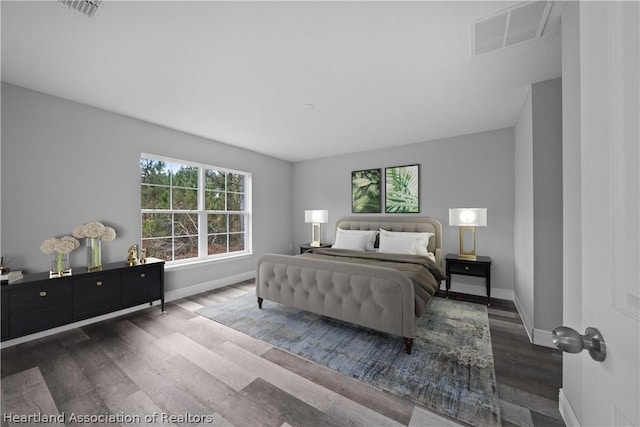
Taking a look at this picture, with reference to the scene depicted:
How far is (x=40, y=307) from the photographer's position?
2283 mm

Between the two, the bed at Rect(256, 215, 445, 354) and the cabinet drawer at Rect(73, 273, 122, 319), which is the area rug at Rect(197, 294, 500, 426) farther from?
the cabinet drawer at Rect(73, 273, 122, 319)

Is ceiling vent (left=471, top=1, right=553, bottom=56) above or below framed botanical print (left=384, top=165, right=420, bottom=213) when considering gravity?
above

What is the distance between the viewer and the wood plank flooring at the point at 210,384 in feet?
5.13

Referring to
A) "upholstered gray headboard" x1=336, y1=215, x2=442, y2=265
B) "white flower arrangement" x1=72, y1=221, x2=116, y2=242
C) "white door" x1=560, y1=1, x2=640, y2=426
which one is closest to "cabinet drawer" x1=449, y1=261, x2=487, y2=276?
"upholstered gray headboard" x1=336, y1=215, x2=442, y2=265

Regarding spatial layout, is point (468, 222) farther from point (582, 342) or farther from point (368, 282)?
point (582, 342)

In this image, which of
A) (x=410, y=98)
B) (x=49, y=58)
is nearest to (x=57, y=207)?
(x=49, y=58)

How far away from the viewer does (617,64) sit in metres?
0.46

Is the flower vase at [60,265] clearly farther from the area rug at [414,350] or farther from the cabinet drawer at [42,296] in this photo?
the area rug at [414,350]

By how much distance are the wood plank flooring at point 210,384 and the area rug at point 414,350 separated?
0.33ft

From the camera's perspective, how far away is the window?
353 cm

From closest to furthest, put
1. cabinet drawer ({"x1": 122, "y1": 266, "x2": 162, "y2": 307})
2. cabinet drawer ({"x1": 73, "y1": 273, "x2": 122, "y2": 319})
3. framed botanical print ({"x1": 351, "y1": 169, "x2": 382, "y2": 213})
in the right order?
cabinet drawer ({"x1": 73, "y1": 273, "x2": 122, "y2": 319}) → cabinet drawer ({"x1": 122, "y1": 266, "x2": 162, "y2": 307}) → framed botanical print ({"x1": 351, "y1": 169, "x2": 382, "y2": 213})

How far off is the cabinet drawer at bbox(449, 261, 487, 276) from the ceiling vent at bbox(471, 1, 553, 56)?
2.67 m

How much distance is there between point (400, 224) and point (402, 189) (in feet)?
2.13

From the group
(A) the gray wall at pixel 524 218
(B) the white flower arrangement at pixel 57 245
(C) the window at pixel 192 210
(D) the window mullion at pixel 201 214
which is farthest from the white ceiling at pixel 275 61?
(B) the white flower arrangement at pixel 57 245
